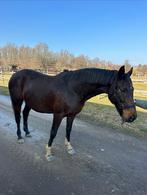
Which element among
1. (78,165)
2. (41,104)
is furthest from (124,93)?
(41,104)

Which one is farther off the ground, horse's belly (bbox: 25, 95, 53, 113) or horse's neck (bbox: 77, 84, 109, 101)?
horse's neck (bbox: 77, 84, 109, 101)

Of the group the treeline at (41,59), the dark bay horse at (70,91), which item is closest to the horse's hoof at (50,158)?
the dark bay horse at (70,91)

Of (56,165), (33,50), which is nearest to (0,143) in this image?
(56,165)

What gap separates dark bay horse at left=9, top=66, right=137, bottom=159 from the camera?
3029 millimetres

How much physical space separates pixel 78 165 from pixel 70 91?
1230 millimetres

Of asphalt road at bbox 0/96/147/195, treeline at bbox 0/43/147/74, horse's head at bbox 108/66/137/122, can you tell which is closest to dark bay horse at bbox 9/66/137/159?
horse's head at bbox 108/66/137/122

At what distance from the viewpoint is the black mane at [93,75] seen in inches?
125

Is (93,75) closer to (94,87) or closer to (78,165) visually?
(94,87)

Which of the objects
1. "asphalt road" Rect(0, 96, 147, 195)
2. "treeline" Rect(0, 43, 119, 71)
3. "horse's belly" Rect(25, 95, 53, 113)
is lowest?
"asphalt road" Rect(0, 96, 147, 195)

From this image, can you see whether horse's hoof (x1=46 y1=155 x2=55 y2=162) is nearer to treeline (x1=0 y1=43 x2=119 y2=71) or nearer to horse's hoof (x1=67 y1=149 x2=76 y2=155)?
horse's hoof (x1=67 y1=149 x2=76 y2=155)

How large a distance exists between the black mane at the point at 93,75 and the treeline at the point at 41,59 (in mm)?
37659

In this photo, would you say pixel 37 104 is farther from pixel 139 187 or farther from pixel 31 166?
pixel 139 187

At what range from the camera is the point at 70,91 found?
139 inches

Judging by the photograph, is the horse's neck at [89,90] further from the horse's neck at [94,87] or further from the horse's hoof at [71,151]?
the horse's hoof at [71,151]
